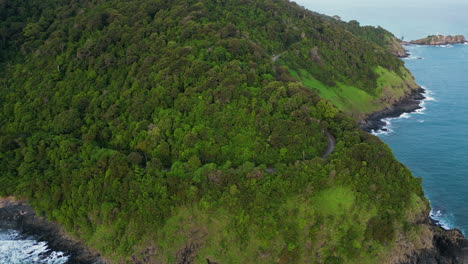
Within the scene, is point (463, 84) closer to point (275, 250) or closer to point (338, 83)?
point (338, 83)

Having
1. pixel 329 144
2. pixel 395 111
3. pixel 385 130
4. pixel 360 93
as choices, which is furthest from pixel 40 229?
pixel 395 111

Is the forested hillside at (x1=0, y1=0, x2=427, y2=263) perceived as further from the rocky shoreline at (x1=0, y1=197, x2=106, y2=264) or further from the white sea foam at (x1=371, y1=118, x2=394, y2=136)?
the white sea foam at (x1=371, y1=118, x2=394, y2=136)

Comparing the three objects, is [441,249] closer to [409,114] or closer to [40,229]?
[409,114]

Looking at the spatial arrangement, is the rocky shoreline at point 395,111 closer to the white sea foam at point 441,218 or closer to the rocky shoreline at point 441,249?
the white sea foam at point 441,218

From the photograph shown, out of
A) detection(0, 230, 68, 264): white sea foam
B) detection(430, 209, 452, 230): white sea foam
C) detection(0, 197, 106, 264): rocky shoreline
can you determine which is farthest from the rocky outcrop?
detection(0, 230, 68, 264): white sea foam

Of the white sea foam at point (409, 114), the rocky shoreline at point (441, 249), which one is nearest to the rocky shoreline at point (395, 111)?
the white sea foam at point (409, 114)

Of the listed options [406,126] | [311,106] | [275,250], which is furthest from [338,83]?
[275,250]
